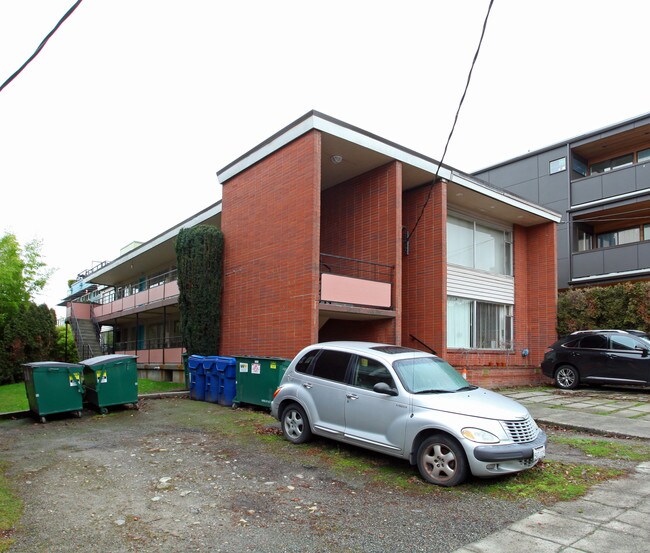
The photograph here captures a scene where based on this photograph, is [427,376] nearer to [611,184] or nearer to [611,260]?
[611,260]

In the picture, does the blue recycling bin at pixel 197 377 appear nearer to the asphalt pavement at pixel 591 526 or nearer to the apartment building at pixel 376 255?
the apartment building at pixel 376 255

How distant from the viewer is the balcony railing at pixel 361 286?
42.3ft

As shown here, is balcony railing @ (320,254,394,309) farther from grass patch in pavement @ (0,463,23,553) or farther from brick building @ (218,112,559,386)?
grass patch in pavement @ (0,463,23,553)

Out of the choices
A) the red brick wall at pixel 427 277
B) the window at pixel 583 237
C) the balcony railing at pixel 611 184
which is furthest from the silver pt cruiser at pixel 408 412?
the window at pixel 583 237

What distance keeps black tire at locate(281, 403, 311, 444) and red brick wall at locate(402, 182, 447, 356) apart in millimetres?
7786

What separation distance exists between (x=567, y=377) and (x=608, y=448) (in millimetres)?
7795

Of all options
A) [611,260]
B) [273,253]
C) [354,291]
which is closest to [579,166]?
[611,260]

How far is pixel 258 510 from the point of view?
5211 mm

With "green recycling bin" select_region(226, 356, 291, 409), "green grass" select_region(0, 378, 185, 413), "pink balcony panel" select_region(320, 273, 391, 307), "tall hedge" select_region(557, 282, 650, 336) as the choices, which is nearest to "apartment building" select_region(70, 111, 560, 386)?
"pink balcony panel" select_region(320, 273, 391, 307)

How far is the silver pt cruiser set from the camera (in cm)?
594

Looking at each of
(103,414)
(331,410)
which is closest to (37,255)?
(103,414)

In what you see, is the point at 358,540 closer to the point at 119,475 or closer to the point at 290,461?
the point at 290,461

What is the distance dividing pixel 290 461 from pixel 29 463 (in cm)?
346

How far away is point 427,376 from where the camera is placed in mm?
7211
